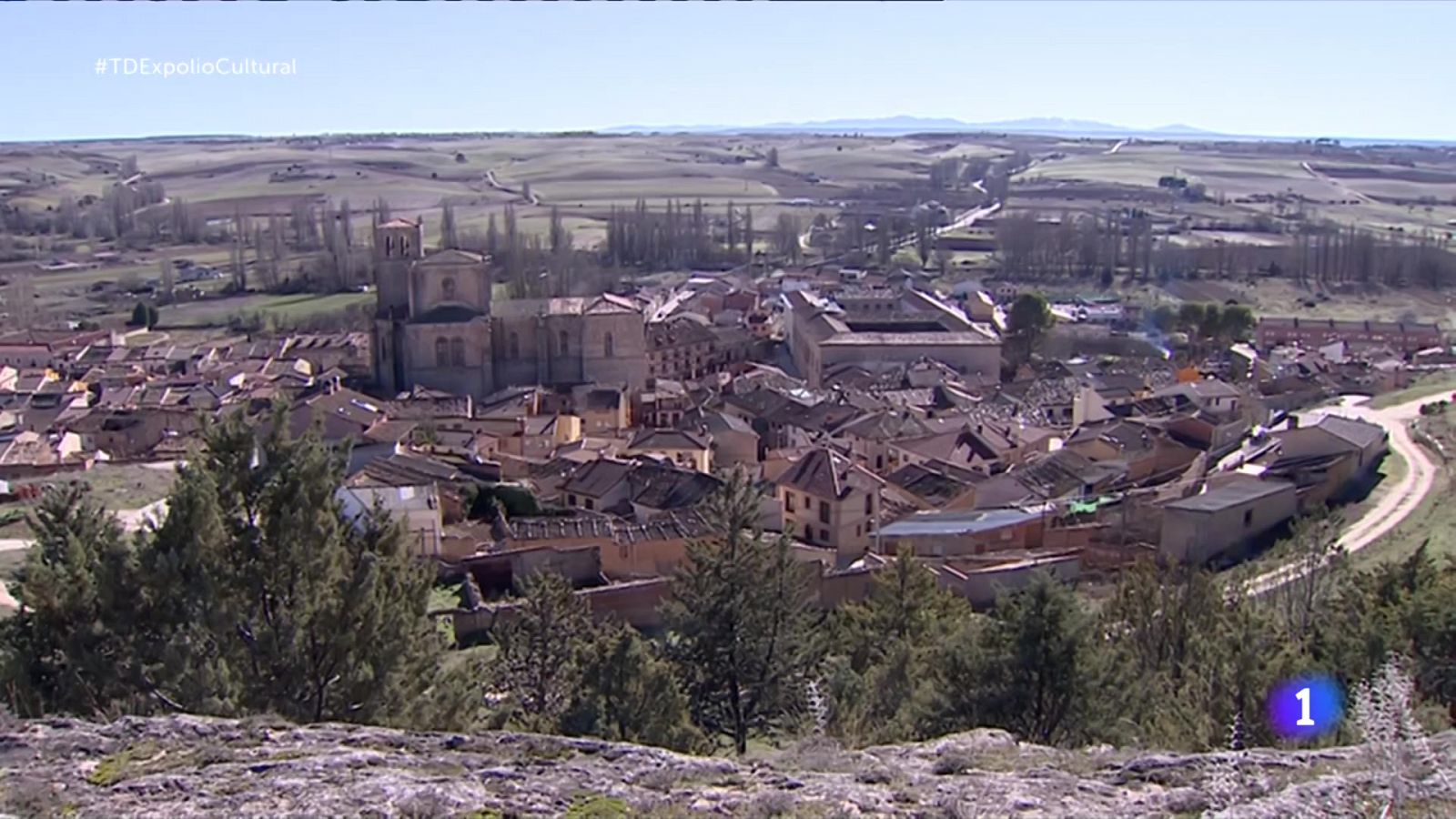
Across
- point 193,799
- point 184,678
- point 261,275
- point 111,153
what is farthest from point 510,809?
point 111,153

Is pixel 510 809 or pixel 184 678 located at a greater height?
pixel 510 809

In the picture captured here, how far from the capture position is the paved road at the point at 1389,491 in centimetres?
1598

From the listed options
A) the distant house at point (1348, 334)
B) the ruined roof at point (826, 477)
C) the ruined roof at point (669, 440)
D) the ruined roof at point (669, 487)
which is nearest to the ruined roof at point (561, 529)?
the ruined roof at point (669, 487)

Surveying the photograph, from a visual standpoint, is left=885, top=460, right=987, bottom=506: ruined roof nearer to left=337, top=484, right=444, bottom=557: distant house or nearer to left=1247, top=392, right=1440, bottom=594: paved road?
left=1247, top=392, right=1440, bottom=594: paved road

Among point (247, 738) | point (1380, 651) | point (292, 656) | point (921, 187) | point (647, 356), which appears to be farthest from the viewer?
point (921, 187)

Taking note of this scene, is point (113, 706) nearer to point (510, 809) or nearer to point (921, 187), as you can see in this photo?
point (510, 809)

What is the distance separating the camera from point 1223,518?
18.7m

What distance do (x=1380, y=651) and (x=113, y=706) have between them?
8.05m

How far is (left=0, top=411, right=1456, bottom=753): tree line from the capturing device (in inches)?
295

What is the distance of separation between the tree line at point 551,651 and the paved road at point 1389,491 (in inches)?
199

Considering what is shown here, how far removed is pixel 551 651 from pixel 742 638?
195cm

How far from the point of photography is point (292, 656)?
750 cm

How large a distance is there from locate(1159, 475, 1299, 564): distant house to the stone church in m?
16.2

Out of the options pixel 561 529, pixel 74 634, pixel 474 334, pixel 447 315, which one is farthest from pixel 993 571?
pixel 447 315
